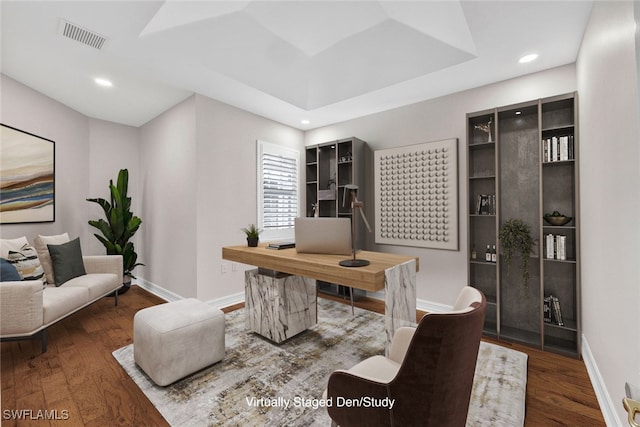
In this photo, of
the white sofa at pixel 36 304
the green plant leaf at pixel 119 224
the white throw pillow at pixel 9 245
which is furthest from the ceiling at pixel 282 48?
the white sofa at pixel 36 304

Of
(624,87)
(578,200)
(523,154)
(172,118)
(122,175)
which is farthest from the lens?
(122,175)

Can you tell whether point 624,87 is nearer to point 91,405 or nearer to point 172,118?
point 91,405

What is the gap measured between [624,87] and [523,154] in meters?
1.56

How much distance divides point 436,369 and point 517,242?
2295 mm

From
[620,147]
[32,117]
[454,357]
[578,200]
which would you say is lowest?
[454,357]

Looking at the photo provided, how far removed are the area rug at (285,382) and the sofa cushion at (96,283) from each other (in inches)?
38.2

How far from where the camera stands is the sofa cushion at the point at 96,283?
290 centimetres

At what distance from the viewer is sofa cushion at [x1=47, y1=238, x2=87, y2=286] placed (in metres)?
2.96

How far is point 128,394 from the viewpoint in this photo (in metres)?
1.81

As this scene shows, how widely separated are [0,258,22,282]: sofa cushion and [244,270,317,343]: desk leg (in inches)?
76.1

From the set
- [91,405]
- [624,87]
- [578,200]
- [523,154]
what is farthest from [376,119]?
[91,405]

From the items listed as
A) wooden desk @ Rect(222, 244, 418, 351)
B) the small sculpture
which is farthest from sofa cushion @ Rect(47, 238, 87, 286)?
the small sculpture

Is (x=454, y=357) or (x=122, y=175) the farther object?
(x=122, y=175)

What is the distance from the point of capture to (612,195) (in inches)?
60.0
